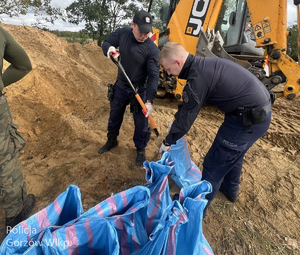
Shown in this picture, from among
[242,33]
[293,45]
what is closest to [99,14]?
[242,33]

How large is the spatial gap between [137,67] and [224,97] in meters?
1.30

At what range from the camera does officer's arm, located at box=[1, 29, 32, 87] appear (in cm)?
168

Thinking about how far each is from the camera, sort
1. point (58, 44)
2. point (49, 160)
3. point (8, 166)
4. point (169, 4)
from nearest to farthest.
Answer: point (8, 166) < point (49, 160) < point (169, 4) < point (58, 44)

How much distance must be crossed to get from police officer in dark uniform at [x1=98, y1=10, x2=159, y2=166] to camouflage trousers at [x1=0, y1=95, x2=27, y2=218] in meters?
1.34

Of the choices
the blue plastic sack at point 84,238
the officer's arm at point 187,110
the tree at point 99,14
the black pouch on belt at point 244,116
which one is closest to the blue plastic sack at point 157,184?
the officer's arm at point 187,110

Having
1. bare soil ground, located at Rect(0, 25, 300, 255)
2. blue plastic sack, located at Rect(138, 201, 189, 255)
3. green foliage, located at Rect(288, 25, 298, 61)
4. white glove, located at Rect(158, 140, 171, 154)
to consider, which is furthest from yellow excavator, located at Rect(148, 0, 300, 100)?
green foliage, located at Rect(288, 25, 298, 61)

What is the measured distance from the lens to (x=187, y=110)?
1.81 metres

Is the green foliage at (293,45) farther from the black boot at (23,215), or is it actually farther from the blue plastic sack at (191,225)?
the black boot at (23,215)

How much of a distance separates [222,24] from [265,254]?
15.3 ft

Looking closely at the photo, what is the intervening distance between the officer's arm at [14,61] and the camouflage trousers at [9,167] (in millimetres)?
260

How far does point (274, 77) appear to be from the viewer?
163 inches

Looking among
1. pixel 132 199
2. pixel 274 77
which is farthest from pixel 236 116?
pixel 274 77

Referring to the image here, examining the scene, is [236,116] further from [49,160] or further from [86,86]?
[86,86]

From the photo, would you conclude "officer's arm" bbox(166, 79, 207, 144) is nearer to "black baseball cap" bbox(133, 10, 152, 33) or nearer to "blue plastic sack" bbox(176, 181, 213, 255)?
"blue plastic sack" bbox(176, 181, 213, 255)
